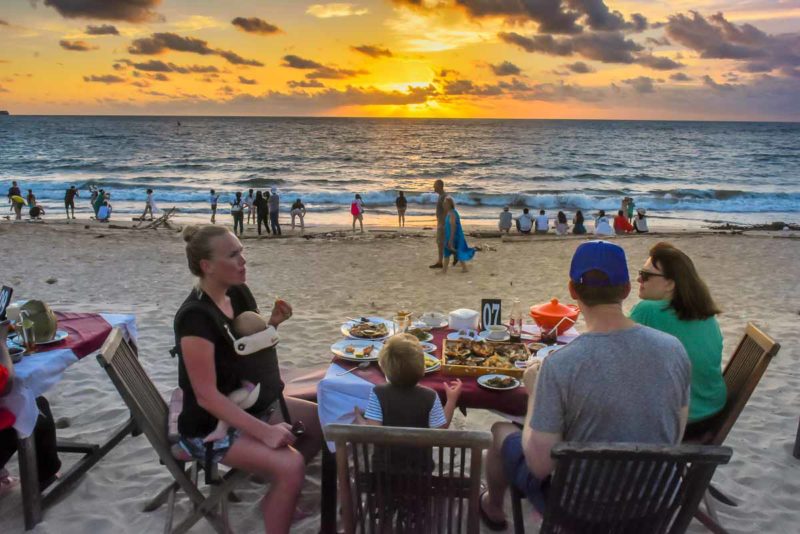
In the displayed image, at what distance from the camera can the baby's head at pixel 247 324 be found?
9.59ft

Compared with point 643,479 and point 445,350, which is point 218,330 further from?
point 643,479

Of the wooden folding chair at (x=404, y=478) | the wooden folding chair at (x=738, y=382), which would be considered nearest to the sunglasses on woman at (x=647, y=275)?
the wooden folding chair at (x=738, y=382)

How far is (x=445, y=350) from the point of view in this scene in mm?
3301

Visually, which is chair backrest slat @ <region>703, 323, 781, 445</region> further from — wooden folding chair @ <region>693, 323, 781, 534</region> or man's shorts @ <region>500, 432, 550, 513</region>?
man's shorts @ <region>500, 432, 550, 513</region>

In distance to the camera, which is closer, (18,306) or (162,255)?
(18,306)

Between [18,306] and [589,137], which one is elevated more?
[589,137]

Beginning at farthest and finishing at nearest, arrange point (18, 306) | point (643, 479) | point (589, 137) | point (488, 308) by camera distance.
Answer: point (589, 137)
point (488, 308)
point (18, 306)
point (643, 479)

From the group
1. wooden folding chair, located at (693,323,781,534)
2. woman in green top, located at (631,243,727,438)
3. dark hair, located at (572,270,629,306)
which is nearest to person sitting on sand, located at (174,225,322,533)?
dark hair, located at (572,270,629,306)

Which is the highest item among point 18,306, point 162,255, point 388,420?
point 18,306

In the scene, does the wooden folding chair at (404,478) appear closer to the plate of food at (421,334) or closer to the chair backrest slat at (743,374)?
the plate of food at (421,334)

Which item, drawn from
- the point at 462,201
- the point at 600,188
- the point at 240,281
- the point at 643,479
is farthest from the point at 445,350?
the point at 600,188

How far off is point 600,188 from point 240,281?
36184 mm

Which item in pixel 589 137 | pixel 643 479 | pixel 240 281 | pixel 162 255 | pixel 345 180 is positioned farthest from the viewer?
pixel 589 137

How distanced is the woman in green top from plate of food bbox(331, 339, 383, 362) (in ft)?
4.42
